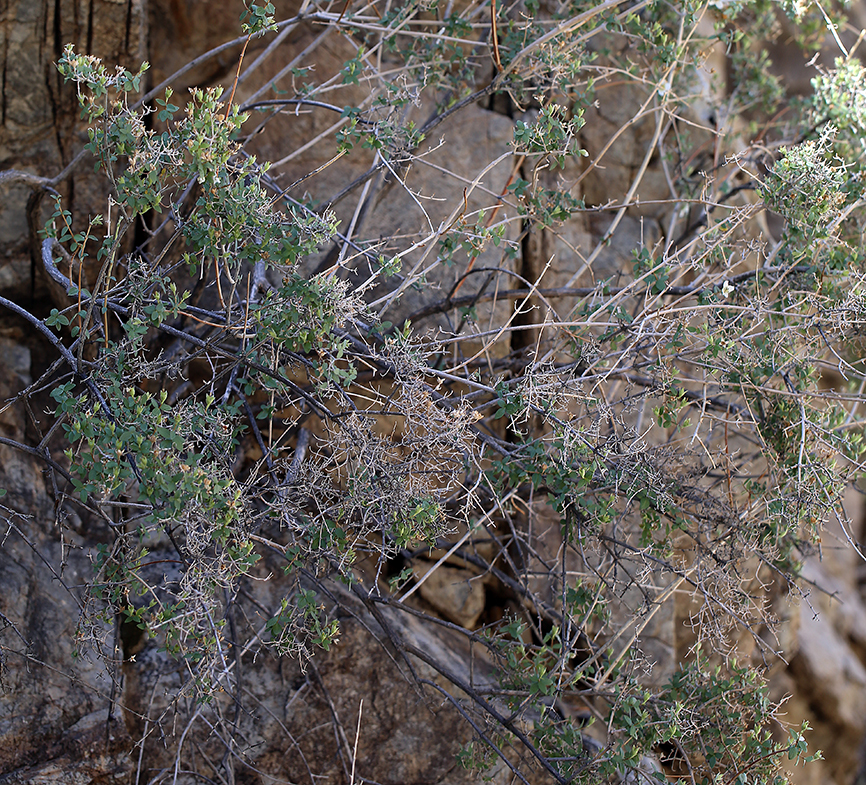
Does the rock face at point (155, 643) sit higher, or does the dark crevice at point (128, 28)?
the dark crevice at point (128, 28)

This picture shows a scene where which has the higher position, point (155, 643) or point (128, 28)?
point (128, 28)

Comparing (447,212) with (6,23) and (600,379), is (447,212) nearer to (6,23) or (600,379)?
(600,379)

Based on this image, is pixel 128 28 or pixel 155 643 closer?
pixel 155 643

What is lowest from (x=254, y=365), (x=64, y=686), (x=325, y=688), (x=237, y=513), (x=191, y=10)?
(x=64, y=686)

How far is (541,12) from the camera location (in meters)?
3.58

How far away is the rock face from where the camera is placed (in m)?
2.40

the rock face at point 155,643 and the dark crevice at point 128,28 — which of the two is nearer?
the rock face at point 155,643

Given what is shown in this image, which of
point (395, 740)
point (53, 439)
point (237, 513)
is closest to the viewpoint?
point (237, 513)

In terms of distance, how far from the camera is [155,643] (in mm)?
2625

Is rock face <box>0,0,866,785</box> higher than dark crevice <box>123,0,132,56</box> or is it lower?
lower

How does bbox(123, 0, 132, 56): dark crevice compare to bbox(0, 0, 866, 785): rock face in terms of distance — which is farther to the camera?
bbox(123, 0, 132, 56): dark crevice

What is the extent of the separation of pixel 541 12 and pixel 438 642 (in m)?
2.97

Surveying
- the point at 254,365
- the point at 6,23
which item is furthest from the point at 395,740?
the point at 6,23

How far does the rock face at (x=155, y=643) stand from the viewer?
7.89 feet
